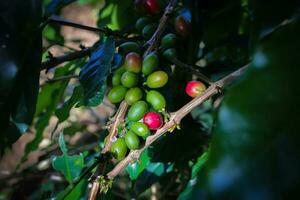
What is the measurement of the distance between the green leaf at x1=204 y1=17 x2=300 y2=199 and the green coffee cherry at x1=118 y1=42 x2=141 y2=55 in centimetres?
52

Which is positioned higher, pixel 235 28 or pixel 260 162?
pixel 235 28

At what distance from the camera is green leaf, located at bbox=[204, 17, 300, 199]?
374 millimetres

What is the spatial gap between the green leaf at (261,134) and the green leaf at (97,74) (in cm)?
46

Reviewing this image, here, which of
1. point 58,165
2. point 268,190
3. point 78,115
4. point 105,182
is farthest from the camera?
point 78,115

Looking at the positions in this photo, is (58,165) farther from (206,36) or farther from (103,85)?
(206,36)

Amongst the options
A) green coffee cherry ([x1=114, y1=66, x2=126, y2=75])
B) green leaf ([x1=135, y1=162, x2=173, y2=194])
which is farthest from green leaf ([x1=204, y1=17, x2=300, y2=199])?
green leaf ([x1=135, y1=162, x2=173, y2=194])

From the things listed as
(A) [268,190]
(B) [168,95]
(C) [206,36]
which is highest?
(C) [206,36]

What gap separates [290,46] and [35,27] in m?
0.40

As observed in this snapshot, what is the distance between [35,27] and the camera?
0.63 meters

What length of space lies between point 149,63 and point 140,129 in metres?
0.15

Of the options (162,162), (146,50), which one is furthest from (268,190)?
(162,162)

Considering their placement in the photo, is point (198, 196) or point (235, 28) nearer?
point (198, 196)

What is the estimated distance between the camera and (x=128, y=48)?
2.95 feet

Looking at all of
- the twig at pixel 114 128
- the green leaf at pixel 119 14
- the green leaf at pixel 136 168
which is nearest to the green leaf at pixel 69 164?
the green leaf at pixel 136 168
